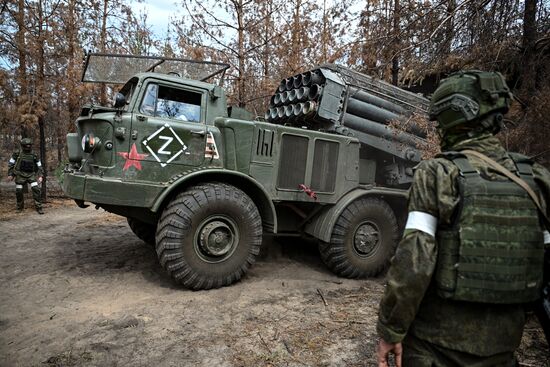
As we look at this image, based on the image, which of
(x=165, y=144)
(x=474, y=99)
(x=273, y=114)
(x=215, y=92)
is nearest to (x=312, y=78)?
(x=273, y=114)

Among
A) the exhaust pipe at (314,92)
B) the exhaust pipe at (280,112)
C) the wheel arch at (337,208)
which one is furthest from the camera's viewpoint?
the exhaust pipe at (280,112)

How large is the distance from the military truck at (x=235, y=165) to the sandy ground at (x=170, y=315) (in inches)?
17.1

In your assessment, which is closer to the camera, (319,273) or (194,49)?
(319,273)

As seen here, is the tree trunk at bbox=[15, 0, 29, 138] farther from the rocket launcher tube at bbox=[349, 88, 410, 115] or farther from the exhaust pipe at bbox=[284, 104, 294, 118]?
the rocket launcher tube at bbox=[349, 88, 410, 115]

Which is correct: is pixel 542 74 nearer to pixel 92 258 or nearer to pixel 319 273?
pixel 319 273

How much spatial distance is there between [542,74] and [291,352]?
170 inches

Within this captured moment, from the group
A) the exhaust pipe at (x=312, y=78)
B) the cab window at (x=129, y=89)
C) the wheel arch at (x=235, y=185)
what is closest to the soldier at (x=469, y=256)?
the wheel arch at (x=235, y=185)

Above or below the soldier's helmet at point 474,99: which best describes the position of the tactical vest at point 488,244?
below

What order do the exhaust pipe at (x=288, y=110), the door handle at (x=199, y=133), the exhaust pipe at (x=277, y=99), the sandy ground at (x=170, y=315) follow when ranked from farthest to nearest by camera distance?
the exhaust pipe at (x=277, y=99), the exhaust pipe at (x=288, y=110), the door handle at (x=199, y=133), the sandy ground at (x=170, y=315)

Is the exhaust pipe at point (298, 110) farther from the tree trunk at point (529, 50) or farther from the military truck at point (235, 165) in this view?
the tree trunk at point (529, 50)

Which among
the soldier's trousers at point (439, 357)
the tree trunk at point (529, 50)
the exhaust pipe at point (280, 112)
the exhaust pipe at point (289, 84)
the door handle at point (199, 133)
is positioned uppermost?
the tree trunk at point (529, 50)

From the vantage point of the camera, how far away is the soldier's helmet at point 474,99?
1603 millimetres

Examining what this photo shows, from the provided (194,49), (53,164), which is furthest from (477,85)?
(53,164)

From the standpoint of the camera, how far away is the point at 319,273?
197 inches
